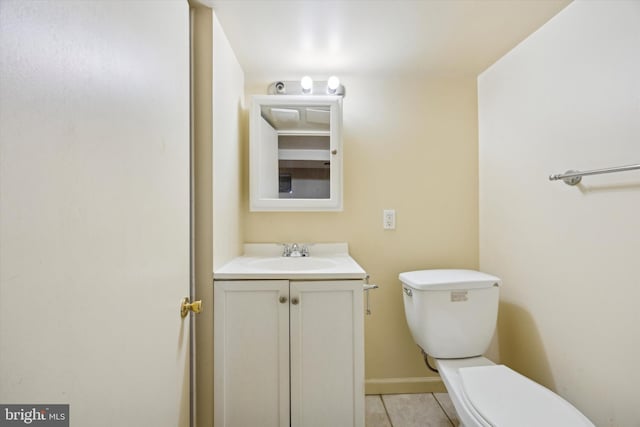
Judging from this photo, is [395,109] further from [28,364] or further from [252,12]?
[28,364]

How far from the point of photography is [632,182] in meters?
1.01

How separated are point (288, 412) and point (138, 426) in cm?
76

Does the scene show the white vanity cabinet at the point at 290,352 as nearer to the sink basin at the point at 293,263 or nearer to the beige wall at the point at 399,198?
the sink basin at the point at 293,263

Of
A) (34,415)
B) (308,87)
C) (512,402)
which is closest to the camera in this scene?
(34,415)

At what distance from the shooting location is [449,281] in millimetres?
1473

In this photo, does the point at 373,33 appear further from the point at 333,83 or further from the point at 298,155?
the point at 298,155

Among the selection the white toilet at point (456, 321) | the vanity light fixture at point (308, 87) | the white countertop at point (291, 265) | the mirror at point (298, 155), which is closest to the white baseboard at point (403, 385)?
the white toilet at point (456, 321)

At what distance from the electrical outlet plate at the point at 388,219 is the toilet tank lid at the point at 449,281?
1.19 feet

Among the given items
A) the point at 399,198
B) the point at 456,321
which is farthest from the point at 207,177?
the point at 456,321

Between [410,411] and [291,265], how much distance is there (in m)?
Result: 1.09

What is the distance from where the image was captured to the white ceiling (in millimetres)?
1230

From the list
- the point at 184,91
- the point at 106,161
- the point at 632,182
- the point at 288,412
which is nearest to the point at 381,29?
the point at 184,91

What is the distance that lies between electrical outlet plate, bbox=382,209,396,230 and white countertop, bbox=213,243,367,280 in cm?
30

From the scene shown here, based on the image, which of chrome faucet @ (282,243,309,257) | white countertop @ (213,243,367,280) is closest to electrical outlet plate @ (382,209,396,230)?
white countertop @ (213,243,367,280)
